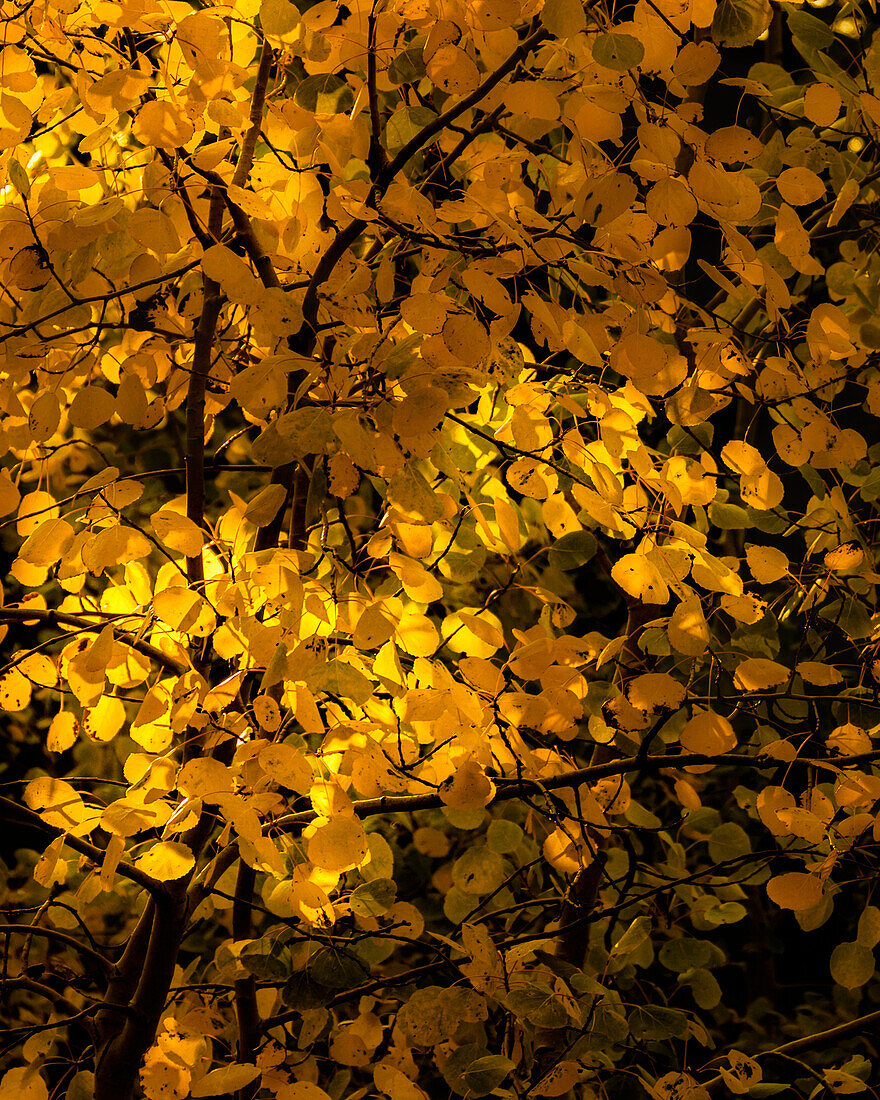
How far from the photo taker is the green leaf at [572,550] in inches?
39.0

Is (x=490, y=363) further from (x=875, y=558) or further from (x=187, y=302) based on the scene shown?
(x=875, y=558)

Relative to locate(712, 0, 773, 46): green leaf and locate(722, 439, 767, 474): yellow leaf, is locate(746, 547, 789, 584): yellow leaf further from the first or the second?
locate(712, 0, 773, 46): green leaf

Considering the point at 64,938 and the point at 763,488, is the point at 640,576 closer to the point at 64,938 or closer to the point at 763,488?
the point at 763,488

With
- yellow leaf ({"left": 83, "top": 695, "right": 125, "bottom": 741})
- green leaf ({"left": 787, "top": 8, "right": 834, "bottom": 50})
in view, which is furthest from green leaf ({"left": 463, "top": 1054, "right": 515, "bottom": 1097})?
green leaf ({"left": 787, "top": 8, "right": 834, "bottom": 50})

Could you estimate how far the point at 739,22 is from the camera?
78cm

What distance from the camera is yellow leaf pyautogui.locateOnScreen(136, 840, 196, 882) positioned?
0.80 meters

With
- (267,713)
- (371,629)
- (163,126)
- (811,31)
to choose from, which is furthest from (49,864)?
(811,31)

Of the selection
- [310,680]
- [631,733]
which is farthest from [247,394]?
[631,733]

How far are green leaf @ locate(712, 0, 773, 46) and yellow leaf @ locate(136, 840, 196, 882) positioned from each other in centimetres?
76

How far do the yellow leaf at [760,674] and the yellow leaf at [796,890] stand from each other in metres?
0.16

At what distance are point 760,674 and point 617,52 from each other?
51 centimetres

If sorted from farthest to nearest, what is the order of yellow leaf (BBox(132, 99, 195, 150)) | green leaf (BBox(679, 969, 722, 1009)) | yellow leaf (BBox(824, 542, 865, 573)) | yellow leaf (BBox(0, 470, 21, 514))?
green leaf (BBox(679, 969, 722, 1009)) → yellow leaf (BBox(824, 542, 865, 573)) → yellow leaf (BBox(0, 470, 21, 514)) → yellow leaf (BBox(132, 99, 195, 150))

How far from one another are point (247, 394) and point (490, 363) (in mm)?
299

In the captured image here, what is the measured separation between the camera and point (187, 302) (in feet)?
3.35
